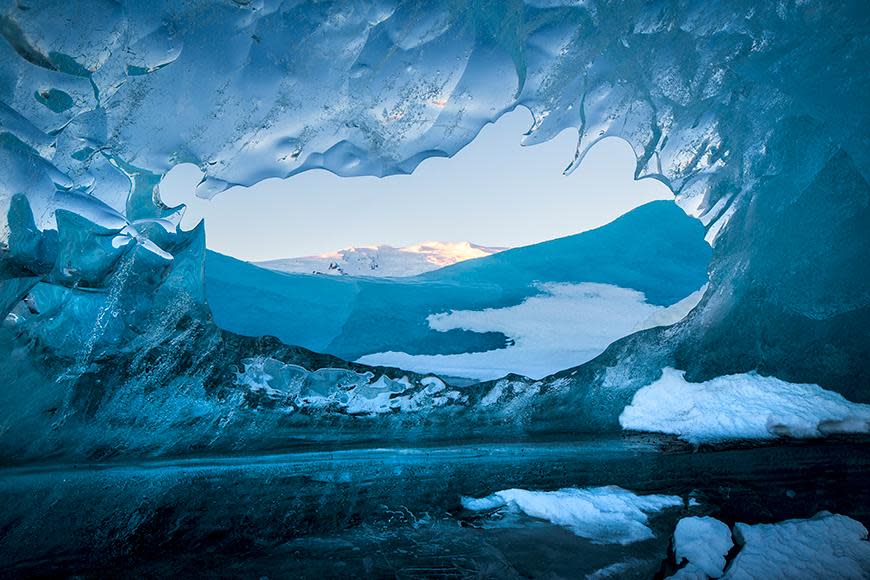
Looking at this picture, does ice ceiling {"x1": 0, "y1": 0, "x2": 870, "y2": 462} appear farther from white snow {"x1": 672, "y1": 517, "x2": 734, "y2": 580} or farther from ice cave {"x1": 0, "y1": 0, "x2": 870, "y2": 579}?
white snow {"x1": 672, "y1": 517, "x2": 734, "y2": 580}

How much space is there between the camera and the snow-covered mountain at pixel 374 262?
23.1 ft

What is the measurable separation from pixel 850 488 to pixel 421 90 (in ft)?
9.47

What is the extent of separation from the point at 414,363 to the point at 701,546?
3154mm

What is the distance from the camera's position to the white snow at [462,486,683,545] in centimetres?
199

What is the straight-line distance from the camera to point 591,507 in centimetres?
227

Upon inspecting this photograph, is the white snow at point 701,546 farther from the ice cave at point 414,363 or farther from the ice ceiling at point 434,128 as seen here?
the ice ceiling at point 434,128

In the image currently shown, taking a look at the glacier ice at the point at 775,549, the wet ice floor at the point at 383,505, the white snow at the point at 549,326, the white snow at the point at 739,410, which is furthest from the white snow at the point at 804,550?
the white snow at the point at 549,326

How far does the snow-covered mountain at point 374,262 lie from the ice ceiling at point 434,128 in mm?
3579

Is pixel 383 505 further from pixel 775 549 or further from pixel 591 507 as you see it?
pixel 775 549

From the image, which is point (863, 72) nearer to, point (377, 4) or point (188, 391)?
point (377, 4)

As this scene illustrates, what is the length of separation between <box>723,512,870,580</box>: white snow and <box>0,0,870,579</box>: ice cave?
0.5 inches

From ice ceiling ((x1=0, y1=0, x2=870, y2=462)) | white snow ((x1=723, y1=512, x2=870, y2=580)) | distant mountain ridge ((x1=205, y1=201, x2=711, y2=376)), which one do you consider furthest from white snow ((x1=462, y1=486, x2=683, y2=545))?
distant mountain ridge ((x1=205, y1=201, x2=711, y2=376))

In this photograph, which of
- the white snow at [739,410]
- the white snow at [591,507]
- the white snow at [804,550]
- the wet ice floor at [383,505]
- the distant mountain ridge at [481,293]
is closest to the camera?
the white snow at [804,550]

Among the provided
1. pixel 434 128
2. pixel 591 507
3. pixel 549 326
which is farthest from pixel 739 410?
pixel 434 128
